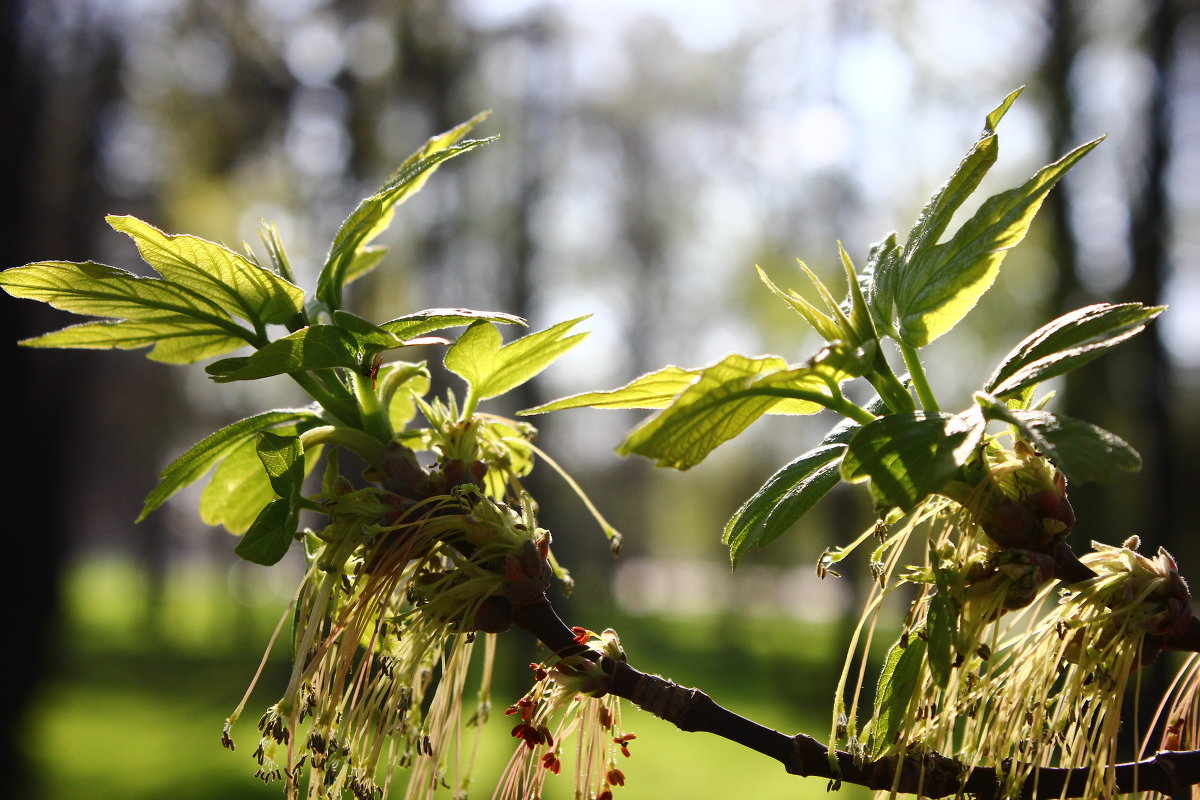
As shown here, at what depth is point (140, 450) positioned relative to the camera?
2280cm

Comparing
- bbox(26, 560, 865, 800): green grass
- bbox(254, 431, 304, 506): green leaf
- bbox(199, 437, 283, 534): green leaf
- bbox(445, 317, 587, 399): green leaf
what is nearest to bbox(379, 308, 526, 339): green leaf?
bbox(445, 317, 587, 399): green leaf

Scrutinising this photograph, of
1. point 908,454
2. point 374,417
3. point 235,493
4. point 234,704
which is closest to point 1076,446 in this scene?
point 908,454

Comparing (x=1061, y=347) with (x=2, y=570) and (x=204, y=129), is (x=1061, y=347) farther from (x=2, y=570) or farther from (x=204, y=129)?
(x=204, y=129)

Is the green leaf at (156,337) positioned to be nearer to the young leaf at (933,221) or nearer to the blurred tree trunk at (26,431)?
the young leaf at (933,221)

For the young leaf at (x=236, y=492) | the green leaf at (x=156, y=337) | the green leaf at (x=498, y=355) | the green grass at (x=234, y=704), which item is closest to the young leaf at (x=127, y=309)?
the green leaf at (x=156, y=337)

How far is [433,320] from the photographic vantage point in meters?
0.83

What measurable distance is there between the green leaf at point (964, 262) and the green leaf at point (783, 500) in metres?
0.13

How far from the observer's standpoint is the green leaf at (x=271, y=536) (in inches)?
30.6

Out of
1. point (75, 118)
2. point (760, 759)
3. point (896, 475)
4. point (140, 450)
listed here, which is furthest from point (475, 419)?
point (140, 450)

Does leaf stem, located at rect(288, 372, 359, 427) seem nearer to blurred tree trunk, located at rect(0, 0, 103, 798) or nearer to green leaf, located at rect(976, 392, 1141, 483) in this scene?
green leaf, located at rect(976, 392, 1141, 483)

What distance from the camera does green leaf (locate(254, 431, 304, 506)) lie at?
0.78m

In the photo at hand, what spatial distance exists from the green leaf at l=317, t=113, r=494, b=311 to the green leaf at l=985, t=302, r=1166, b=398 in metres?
0.50

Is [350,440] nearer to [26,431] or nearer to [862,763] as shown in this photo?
[862,763]

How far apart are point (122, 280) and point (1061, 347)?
2.68 feet
